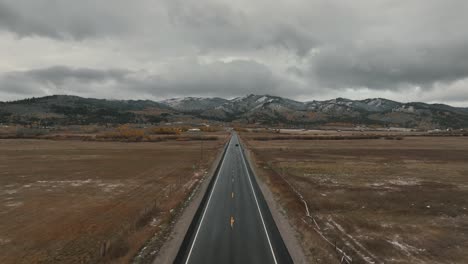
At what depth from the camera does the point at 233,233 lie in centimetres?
2305

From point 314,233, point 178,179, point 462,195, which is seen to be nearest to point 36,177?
point 178,179

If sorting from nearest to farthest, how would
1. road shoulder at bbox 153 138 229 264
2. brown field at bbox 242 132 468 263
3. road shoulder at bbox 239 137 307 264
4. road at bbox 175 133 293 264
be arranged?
road at bbox 175 133 293 264 < road shoulder at bbox 153 138 229 264 < road shoulder at bbox 239 137 307 264 < brown field at bbox 242 132 468 263

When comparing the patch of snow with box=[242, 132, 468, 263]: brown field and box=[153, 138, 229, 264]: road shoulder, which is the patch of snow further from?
box=[153, 138, 229, 264]: road shoulder

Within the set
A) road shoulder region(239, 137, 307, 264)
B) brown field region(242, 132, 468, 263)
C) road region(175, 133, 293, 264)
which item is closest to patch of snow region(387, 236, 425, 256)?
brown field region(242, 132, 468, 263)

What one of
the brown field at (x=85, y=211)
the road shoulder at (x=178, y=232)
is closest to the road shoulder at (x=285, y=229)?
the road shoulder at (x=178, y=232)

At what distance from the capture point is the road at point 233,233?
18984mm

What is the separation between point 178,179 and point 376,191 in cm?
2994

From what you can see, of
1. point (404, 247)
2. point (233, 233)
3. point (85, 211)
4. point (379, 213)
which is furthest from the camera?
point (85, 211)

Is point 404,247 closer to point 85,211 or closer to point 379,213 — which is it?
point 379,213

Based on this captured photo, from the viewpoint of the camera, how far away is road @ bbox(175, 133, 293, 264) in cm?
1898

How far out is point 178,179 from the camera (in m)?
48.1

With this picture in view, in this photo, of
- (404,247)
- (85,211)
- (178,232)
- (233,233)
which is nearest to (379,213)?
(404,247)

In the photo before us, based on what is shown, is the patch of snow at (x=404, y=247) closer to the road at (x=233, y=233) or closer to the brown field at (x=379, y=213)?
the brown field at (x=379, y=213)

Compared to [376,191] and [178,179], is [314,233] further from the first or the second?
[178,179]
